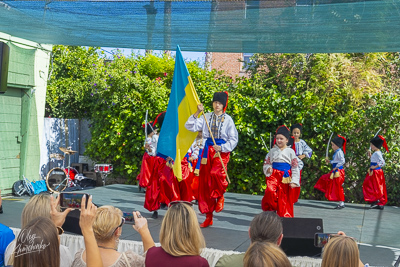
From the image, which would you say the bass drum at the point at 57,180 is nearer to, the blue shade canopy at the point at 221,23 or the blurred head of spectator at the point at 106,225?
the blue shade canopy at the point at 221,23

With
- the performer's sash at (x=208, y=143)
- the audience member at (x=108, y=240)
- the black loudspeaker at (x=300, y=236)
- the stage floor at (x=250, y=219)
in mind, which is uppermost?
the performer's sash at (x=208, y=143)

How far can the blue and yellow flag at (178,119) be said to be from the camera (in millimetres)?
5863

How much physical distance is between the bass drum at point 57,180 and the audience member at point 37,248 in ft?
24.9

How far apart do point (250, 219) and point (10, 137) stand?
4.88m

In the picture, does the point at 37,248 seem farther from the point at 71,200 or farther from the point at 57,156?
the point at 57,156

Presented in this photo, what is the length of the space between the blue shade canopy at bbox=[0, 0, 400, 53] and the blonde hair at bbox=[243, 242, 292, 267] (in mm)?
3104

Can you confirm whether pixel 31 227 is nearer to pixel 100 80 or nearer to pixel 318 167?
pixel 318 167

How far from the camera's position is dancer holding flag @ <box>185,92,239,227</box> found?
6.14m

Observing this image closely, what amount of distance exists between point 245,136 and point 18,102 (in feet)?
15.4

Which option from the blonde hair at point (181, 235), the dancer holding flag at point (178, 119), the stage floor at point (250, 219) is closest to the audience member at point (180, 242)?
the blonde hair at point (181, 235)

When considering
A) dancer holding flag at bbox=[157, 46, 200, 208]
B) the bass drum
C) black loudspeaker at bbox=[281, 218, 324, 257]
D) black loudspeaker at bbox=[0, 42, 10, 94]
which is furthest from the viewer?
the bass drum

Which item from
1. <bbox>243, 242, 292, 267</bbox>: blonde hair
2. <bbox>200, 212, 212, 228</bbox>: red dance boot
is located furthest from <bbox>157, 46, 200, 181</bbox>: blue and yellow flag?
<bbox>243, 242, 292, 267</bbox>: blonde hair

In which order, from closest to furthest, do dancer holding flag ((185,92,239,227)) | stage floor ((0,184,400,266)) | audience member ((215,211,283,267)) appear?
audience member ((215,211,283,267))
stage floor ((0,184,400,266))
dancer holding flag ((185,92,239,227))

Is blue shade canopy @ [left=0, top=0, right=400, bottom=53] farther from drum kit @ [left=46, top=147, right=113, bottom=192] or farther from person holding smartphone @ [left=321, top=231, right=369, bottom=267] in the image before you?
drum kit @ [left=46, top=147, right=113, bottom=192]
